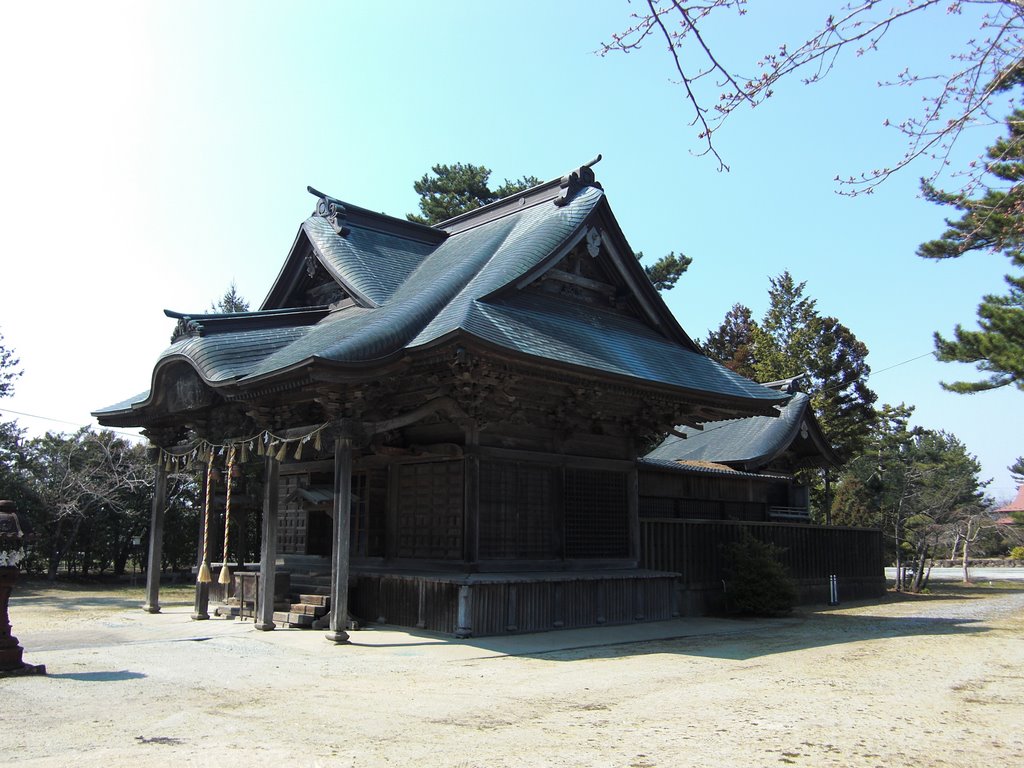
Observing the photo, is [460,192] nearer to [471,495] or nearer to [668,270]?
[668,270]

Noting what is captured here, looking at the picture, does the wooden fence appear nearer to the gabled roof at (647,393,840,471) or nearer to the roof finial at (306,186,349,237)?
the gabled roof at (647,393,840,471)

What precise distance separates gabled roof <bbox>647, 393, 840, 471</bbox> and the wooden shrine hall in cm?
542

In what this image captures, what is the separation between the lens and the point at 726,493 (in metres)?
20.5

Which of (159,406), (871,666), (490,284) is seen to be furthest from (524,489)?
(159,406)

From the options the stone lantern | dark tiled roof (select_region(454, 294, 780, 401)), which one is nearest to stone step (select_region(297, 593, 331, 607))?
the stone lantern

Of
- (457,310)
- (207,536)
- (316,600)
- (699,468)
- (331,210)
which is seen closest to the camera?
(457,310)

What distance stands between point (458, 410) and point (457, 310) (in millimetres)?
1506

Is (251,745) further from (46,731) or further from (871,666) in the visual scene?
(871,666)

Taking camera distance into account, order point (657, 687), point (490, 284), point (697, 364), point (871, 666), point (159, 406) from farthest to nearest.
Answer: point (697, 364) < point (159, 406) < point (490, 284) < point (871, 666) < point (657, 687)

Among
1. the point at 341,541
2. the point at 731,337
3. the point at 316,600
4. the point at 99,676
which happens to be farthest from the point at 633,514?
the point at 731,337

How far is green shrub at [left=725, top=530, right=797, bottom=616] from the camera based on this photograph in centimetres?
1577

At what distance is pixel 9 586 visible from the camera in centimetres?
798

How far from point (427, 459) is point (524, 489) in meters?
1.73

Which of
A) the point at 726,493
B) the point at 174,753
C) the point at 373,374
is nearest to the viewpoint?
the point at 174,753
